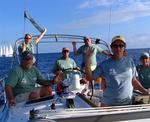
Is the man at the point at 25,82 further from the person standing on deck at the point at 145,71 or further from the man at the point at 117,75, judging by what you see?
the person standing on deck at the point at 145,71

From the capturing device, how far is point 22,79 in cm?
672

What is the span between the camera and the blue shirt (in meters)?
5.56

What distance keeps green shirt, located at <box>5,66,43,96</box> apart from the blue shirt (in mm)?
1508

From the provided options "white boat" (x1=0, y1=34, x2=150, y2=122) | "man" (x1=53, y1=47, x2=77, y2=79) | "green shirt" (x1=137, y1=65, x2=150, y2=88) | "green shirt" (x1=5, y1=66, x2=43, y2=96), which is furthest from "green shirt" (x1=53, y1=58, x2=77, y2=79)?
"white boat" (x1=0, y1=34, x2=150, y2=122)

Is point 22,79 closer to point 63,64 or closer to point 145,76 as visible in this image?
point 63,64

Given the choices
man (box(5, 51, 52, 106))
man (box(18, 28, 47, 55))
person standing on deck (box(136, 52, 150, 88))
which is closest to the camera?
man (box(5, 51, 52, 106))

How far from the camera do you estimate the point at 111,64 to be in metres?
5.60

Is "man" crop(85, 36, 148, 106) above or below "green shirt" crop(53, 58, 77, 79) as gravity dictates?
below

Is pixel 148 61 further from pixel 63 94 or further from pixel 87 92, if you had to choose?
pixel 63 94

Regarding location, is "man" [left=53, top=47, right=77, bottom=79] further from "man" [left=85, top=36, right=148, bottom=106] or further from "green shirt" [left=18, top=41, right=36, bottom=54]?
"man" [left=85, top=36, right=148, bottom=106]

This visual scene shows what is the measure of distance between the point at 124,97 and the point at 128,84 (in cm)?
18

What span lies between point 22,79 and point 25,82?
0.31ft

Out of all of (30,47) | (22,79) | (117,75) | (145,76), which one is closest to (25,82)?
(22,79)

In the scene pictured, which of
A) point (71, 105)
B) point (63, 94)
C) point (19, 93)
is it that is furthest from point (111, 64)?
point (19, 93)
